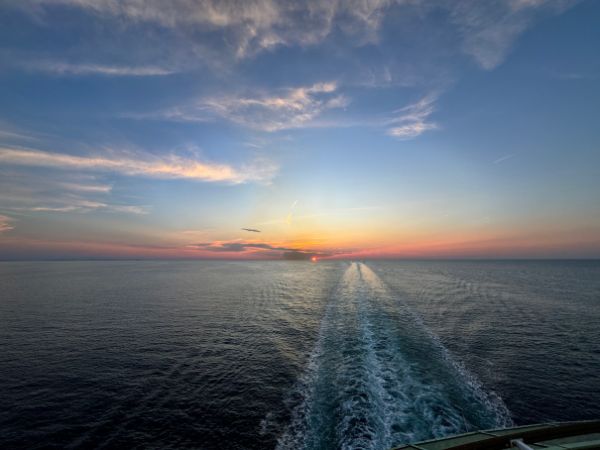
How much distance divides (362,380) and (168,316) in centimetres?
3071

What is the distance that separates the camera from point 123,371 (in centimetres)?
2222

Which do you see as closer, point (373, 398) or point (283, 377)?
point (373, 398)

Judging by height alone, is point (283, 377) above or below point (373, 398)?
below

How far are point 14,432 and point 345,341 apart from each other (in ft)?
80.5

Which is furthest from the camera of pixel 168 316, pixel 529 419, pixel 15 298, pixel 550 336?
pixel 15 298

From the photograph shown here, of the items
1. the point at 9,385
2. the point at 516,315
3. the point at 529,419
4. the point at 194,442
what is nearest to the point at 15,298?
the point at 9,385

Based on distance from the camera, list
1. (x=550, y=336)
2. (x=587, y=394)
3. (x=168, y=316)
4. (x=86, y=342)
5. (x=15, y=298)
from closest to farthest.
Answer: (x=587, y=394), (x=86, y=342), (x=550, y=336), (x=168, y=316), (x=15, y=298)

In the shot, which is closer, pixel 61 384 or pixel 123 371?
pixel 61 384

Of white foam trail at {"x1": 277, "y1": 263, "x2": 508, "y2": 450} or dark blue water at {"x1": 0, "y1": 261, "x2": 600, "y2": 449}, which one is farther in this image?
dark blue water at {"x1": 0, "y1": 261, "x2": 600, "y2": 449}

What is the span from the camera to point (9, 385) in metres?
19.8

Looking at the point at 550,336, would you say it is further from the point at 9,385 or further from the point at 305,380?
the point at 9,385

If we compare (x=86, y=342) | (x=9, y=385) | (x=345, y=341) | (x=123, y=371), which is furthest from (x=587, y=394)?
(x=86, y=342)

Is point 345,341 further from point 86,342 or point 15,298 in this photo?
point 15,298

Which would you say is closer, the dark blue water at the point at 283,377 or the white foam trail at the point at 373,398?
the white foam trail at the point at 373,398
